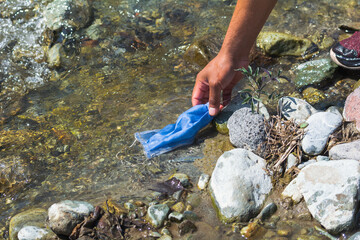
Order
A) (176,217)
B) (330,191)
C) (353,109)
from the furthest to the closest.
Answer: (353,109) → (176,217) → (330,191)

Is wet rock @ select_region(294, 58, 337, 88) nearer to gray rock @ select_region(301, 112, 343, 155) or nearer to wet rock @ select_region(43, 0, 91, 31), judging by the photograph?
gray rock @ select_region(301, 112, 343, 155)

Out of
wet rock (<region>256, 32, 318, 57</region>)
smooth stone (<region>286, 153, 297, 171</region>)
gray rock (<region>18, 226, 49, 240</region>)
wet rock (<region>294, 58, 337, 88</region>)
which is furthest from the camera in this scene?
wet rock (<region>256, 32, 318, 57</region>)

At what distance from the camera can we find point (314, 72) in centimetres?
459

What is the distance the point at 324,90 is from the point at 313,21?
1.72 metres

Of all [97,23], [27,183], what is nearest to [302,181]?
[27,183]

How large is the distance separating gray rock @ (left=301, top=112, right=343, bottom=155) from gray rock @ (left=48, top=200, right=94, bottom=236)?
6.57ft

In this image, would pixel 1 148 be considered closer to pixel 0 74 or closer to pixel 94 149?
pixel 94 149

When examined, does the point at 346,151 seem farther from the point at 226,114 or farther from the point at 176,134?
the point at 176,134

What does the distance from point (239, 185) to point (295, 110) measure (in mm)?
1074

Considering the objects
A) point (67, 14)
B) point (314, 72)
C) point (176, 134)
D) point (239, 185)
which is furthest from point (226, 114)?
point (67, 14)

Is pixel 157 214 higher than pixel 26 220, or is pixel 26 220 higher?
pixel 26 220

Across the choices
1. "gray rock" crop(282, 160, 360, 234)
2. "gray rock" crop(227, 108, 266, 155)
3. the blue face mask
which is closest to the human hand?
the blue face mask

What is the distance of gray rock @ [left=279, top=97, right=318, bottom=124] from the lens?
3560 millimetres

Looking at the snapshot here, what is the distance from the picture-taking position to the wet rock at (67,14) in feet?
19.7
